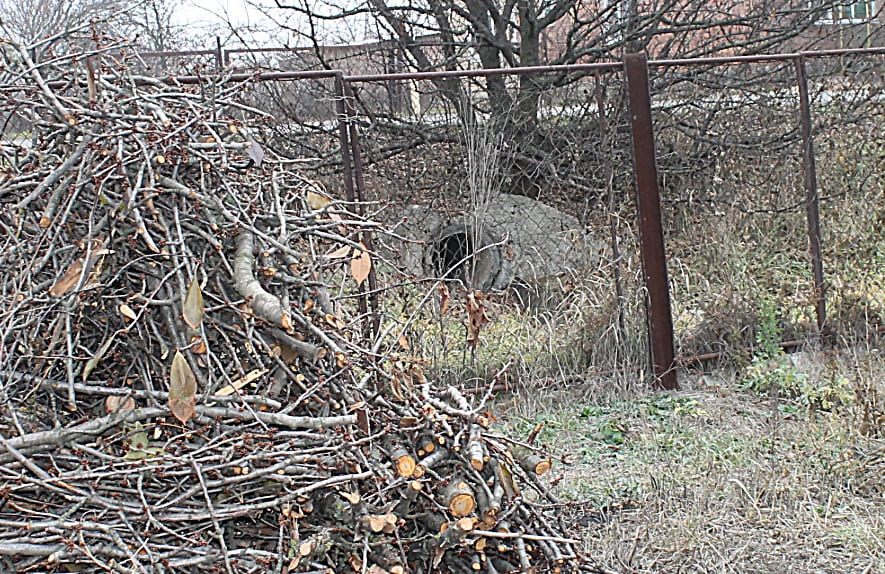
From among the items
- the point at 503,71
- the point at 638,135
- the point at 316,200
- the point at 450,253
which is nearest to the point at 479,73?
the point at 503,71

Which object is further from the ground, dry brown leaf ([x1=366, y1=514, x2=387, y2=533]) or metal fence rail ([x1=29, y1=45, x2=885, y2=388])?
metal fence rail ([x1=29, y1=45, x2=885, y2=388])

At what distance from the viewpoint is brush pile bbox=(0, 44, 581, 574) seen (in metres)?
1.86

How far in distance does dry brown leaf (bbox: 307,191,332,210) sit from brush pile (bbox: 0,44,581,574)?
0.13 meters

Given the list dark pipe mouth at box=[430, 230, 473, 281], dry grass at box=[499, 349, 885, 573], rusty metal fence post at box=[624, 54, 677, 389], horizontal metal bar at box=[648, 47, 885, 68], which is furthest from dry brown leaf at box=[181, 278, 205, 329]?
horizontal metal bar at box=[648, 47, 885, 68]

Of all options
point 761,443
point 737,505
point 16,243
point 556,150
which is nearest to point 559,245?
point 556,150

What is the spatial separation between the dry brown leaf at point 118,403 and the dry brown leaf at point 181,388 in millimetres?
218

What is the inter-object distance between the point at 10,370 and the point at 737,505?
8.93 feet

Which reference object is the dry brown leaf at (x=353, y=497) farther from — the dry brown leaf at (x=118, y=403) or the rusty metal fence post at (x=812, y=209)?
the rusty metal fence post at (x=812, y=209)

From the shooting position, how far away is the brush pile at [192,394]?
1.86 m

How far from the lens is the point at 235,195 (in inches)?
88.3

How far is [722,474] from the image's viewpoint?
3617mm

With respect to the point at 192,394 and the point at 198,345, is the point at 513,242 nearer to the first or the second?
the point at 198,345

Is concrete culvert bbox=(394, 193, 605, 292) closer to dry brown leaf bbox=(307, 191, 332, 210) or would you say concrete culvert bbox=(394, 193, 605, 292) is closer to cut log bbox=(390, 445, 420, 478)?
dry brown leaf bbox=(307, 191, 332, 210)

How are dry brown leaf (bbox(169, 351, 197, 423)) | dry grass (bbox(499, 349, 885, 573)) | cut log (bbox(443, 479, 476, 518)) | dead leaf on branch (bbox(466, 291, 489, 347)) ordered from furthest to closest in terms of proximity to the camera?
dry grass (bbox(499, 349, 885, 573)) < dead leaf on branch (bbox(466, 291, 489, 347)) < cut log (bbox(443, 479, 476, 518)) < dry brown leaf (bbox(169, 351, 197, 423))
